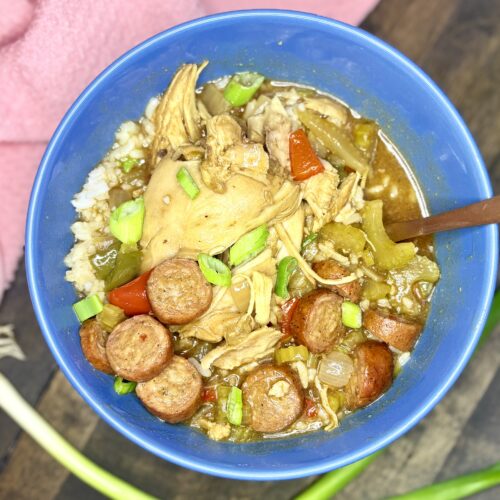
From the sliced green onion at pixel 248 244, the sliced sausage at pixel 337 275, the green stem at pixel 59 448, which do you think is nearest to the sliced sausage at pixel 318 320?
the sliced sausage at pixel 337 275

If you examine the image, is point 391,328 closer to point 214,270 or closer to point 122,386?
point 214,270

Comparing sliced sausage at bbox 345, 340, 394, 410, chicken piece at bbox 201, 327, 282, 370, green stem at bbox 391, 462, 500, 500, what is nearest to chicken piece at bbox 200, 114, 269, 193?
chicken piece at bbox 201, 327, 282, 370

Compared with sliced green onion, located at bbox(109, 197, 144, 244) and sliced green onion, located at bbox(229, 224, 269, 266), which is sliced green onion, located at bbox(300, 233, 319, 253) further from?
sliced green onion, located at bbox(109, 197, 144, 244)

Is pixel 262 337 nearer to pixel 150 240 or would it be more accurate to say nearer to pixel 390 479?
pixel 150 240

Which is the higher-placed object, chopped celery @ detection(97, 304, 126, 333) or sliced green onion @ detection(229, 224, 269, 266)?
sliced green onion @ detection(229, 224, 269, 266)

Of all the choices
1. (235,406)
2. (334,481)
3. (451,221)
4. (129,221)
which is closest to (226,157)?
(129,221)

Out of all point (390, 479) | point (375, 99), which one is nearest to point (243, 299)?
point (375, 99)
